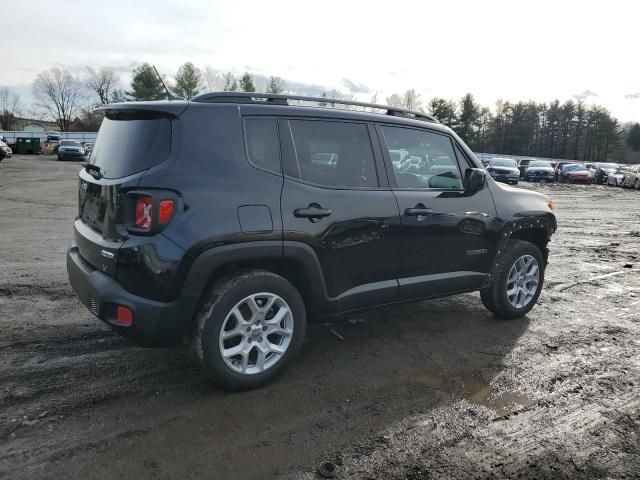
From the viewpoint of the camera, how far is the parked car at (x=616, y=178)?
32938mm

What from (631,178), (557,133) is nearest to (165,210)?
(631,178)

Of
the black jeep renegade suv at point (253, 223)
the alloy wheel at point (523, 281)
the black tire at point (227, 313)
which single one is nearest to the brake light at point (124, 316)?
the black jeep renegade suv at point (253, 223)

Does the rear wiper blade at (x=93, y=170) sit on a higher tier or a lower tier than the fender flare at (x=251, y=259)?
higher

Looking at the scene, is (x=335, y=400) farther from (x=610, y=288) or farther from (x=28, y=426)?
(x=610, y=288)

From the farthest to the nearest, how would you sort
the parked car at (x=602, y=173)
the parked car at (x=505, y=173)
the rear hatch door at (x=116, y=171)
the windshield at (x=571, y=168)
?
the windshield at (x=571, y=168)
the parked car at (x=602, y=173)
the parked car at (x=505, y=173)
the rear hatch door at (x=116, y=171)

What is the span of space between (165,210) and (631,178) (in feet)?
115

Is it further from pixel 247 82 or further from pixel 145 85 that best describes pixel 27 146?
pixel 247 82

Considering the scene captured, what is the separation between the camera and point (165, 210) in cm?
302

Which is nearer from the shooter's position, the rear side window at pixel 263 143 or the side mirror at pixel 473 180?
the rear side window at pixel 263 143

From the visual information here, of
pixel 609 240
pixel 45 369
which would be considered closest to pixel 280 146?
pixel 45 369

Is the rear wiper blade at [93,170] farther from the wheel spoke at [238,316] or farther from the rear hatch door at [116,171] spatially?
the wheel spoke at [238,316]

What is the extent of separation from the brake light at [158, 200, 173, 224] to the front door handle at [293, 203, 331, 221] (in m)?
0.83

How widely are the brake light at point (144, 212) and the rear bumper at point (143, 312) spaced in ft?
1.38

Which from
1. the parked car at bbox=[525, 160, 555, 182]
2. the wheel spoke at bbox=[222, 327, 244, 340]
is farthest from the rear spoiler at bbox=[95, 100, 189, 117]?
the parked car at bbox=[525, 160, 555, 182]
